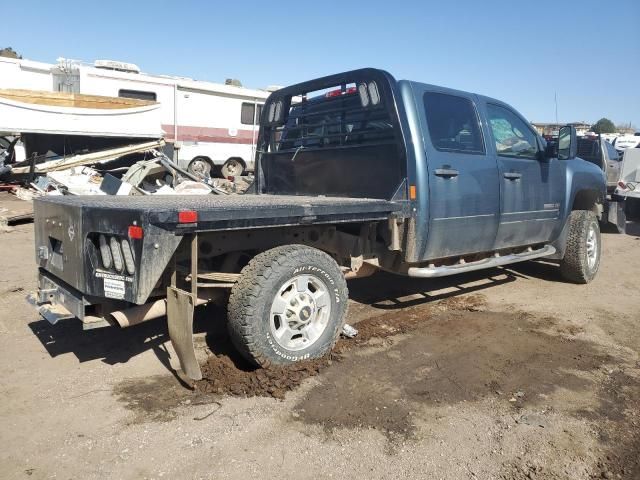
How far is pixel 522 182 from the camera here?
17.3 ft

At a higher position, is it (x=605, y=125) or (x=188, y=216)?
(x=605, y=125)

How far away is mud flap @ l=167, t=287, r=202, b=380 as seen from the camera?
10.2ft

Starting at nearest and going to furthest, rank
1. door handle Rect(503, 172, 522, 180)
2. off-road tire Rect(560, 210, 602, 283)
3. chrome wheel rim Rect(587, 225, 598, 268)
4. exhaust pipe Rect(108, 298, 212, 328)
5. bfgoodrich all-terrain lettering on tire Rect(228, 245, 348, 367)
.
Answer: exhaust pipe Rect(108, 298, 212, 328), bfgoodrich all-terrain lettering on tire Rect(228, 245, 348, 367), door handle Rect(503, 172, 522, 180), off-road tire Rect(560, 210, 602, 283), chrome wheel rim Rect(587, 225, 598, 268)

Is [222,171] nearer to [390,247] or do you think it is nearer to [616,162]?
[616,162]

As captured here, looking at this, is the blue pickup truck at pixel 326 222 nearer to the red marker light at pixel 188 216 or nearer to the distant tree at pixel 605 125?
the red marker light at pixel 188 216

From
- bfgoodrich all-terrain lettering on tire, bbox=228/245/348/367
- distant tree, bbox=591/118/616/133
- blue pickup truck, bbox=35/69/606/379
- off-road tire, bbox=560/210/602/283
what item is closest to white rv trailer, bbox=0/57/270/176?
blue pickup truck, bbox=35/69/606/379

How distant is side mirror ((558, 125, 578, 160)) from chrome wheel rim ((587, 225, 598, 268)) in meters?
1.39

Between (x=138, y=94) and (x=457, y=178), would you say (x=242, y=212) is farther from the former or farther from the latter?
(x=138, y=94)

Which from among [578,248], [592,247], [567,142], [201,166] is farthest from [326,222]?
[201,166]

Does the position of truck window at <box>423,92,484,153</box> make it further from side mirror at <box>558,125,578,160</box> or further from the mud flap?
the mud flap

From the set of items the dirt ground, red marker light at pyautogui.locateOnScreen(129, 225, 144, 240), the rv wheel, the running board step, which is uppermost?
the rv wheel

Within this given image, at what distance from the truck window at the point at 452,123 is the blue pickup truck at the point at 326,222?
0.02m

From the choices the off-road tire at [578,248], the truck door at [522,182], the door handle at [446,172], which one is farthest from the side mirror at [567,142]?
the door handle at [446,172]

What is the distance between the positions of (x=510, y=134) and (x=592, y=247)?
7.58 feet
